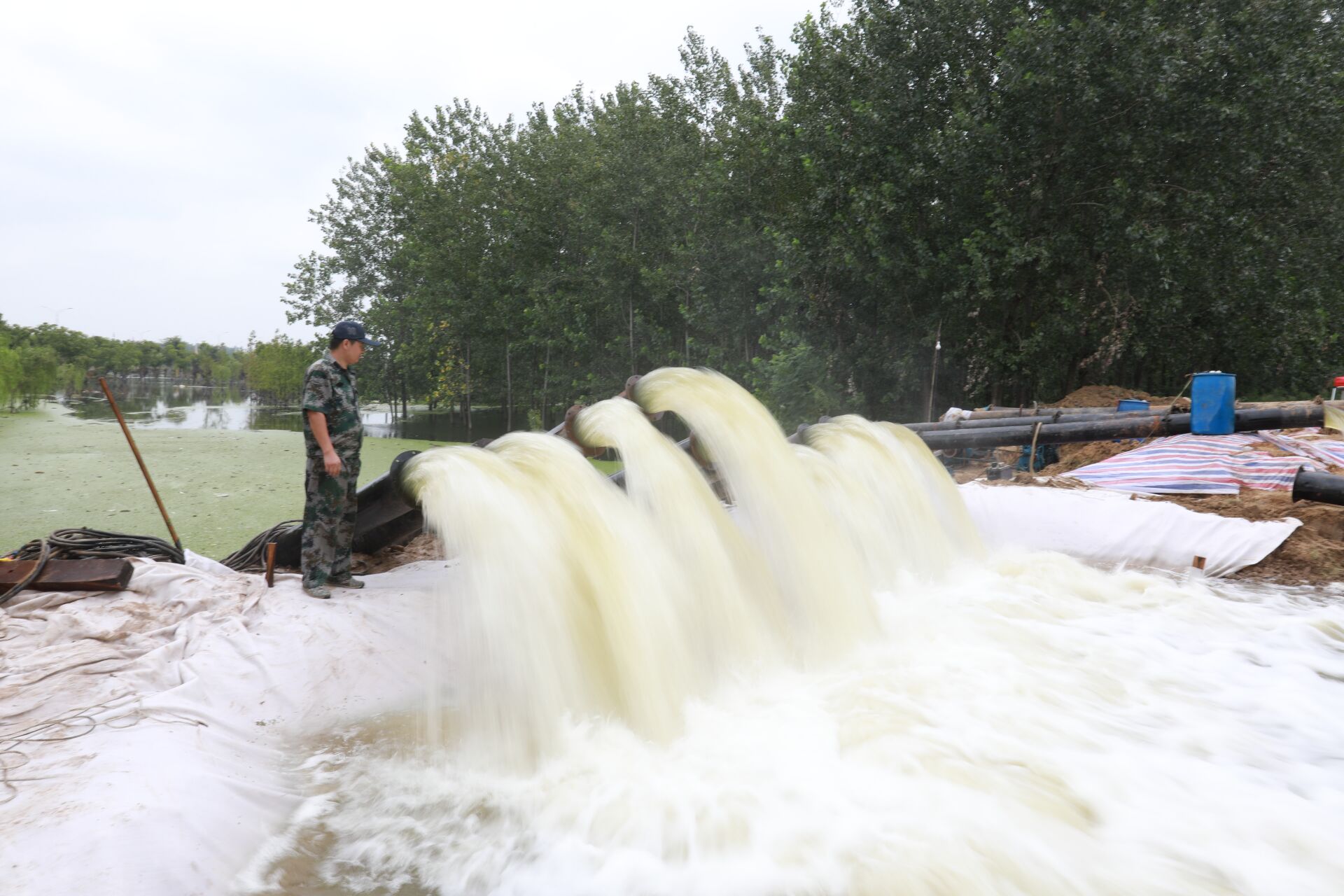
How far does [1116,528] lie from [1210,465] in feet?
6.24

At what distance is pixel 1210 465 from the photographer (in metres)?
7.73

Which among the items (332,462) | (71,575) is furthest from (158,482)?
(332,462)

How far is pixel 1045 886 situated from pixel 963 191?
16314mm

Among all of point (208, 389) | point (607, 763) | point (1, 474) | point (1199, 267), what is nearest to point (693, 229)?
point (1199, 267)

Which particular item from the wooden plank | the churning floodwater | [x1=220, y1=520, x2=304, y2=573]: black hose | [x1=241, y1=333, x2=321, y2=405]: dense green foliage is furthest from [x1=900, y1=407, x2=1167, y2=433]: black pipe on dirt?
[x1=241, y1=333, x2=321, y2=405]: dense green foliage

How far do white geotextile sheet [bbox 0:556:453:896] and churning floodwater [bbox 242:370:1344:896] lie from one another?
0.25 m

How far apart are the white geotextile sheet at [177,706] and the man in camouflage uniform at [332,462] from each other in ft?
0.79

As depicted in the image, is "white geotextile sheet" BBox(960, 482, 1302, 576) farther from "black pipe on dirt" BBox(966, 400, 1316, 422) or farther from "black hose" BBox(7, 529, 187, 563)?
"black hose" BBox(7, 529, 187, 563)

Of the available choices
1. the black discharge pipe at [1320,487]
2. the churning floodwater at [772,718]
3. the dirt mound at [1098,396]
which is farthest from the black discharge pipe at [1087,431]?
the dirt mound at [1098,396]

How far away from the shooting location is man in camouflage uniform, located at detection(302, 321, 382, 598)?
16.8ft

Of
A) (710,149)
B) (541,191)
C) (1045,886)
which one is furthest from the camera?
(541,191)

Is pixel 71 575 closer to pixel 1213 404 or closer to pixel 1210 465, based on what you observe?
pixel 1210 465

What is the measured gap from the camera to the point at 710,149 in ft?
75.9

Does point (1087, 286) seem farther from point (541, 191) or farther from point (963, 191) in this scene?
point (541, 191)
